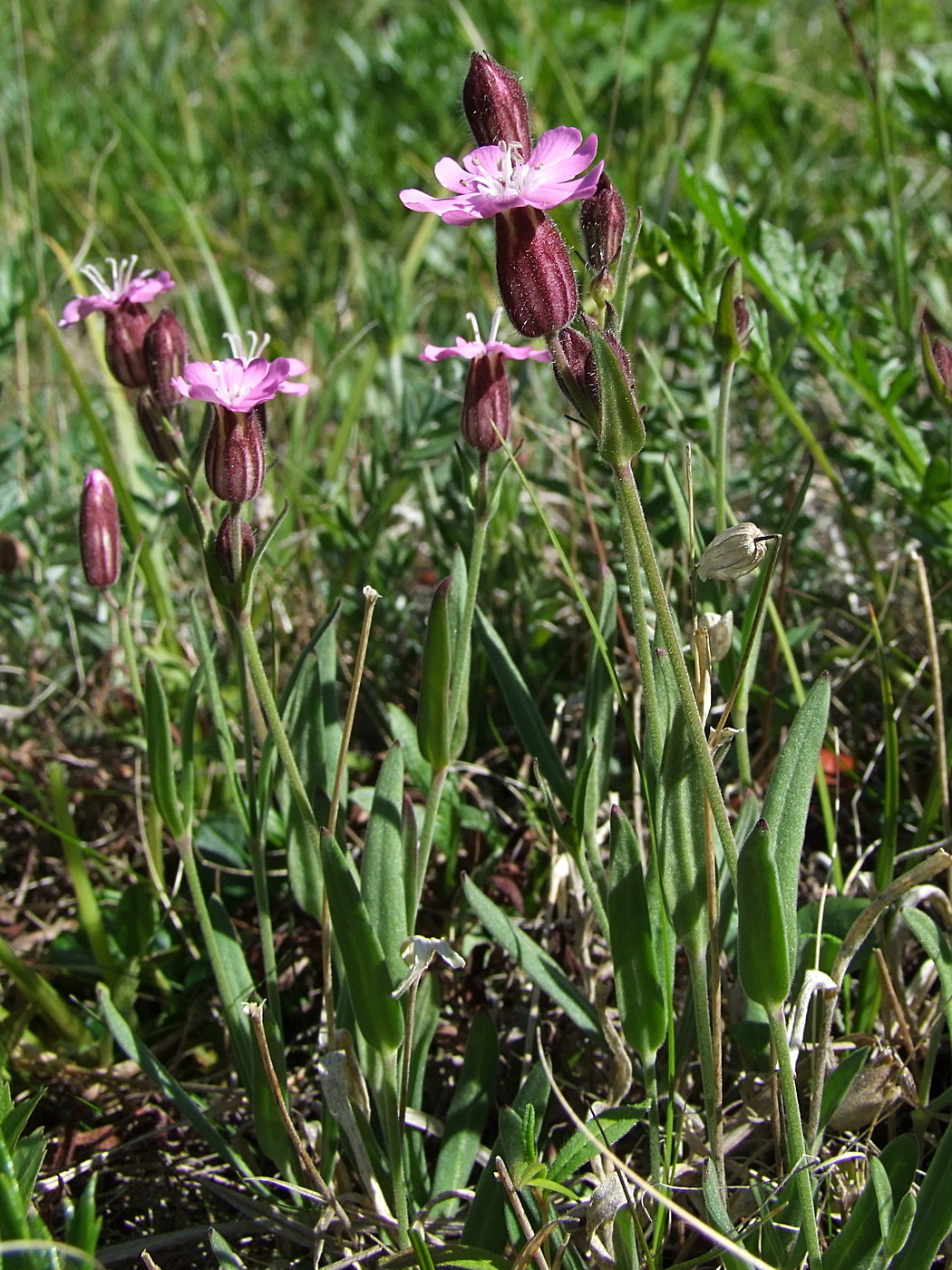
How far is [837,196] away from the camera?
3709 mm

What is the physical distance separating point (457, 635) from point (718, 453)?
0.44m

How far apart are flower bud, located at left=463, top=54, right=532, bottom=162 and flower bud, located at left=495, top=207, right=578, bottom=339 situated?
109 millimetres

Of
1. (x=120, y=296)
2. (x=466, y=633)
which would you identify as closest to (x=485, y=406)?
(x=466, y=633)

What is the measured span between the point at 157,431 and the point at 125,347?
196 mm

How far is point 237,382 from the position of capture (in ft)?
4.45

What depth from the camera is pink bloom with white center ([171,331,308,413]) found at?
1291 mm

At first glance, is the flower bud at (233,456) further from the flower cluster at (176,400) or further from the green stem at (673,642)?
the green stem at (673,642)

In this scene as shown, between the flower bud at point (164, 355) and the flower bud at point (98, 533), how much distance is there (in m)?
0.14

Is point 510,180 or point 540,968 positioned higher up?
point 510,180

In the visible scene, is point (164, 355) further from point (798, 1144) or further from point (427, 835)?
point (798, 1144)

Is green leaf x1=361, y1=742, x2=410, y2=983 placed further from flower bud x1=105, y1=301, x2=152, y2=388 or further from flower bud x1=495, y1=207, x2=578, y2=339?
flower bud x1=105, y1=301, x2=152, y2=388

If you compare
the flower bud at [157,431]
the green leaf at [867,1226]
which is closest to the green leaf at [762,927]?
the green leaf at [867,1226]

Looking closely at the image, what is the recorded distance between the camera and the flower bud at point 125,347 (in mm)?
1688

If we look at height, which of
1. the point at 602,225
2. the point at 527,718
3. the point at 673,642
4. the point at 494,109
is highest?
the point at 494,109
